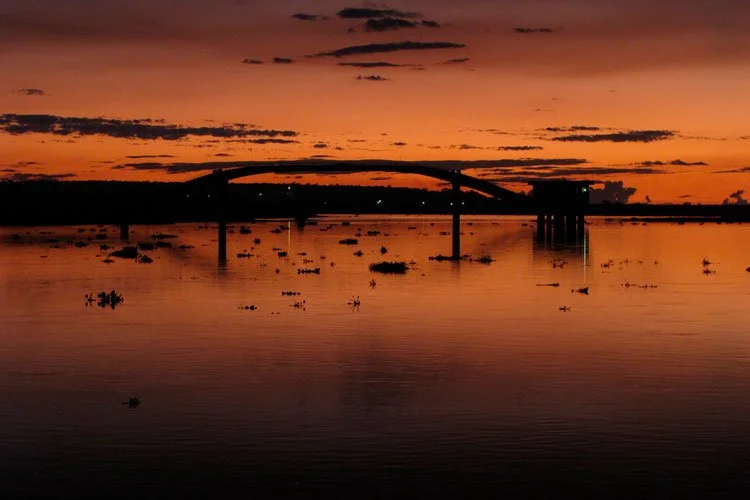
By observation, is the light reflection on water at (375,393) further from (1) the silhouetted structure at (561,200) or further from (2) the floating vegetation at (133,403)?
(1) the silhouetted structure at (561,200)

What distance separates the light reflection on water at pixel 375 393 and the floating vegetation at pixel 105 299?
20.7 inches

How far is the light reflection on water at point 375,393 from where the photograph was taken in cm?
1548

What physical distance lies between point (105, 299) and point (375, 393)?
21.4 meters

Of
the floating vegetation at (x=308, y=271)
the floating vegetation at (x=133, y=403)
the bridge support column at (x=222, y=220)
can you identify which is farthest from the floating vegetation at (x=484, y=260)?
the floating vegetation at (x=133, y=403)

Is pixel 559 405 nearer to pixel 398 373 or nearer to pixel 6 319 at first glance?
pixel 398 373

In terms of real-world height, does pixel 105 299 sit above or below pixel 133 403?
above

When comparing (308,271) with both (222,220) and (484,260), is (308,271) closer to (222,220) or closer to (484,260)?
(484,260)

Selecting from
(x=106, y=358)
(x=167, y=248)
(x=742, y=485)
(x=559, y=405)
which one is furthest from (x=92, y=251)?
(x=742, y=485)

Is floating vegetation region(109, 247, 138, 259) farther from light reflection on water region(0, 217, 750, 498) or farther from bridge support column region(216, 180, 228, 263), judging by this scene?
light reflection on water region(0, 217, 750, 498)

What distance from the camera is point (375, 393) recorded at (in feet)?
70.6

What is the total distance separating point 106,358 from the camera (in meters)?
26.4

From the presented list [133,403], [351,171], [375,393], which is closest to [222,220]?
[351,171]

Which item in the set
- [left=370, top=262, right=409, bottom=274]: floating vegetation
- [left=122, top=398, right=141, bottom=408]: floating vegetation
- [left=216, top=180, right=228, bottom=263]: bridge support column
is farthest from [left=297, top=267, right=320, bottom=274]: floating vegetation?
[left=122, top=398, right=141, bottom=408]: floating vegetation

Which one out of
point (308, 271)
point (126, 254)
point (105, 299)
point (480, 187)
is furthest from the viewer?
point (480, 187)
